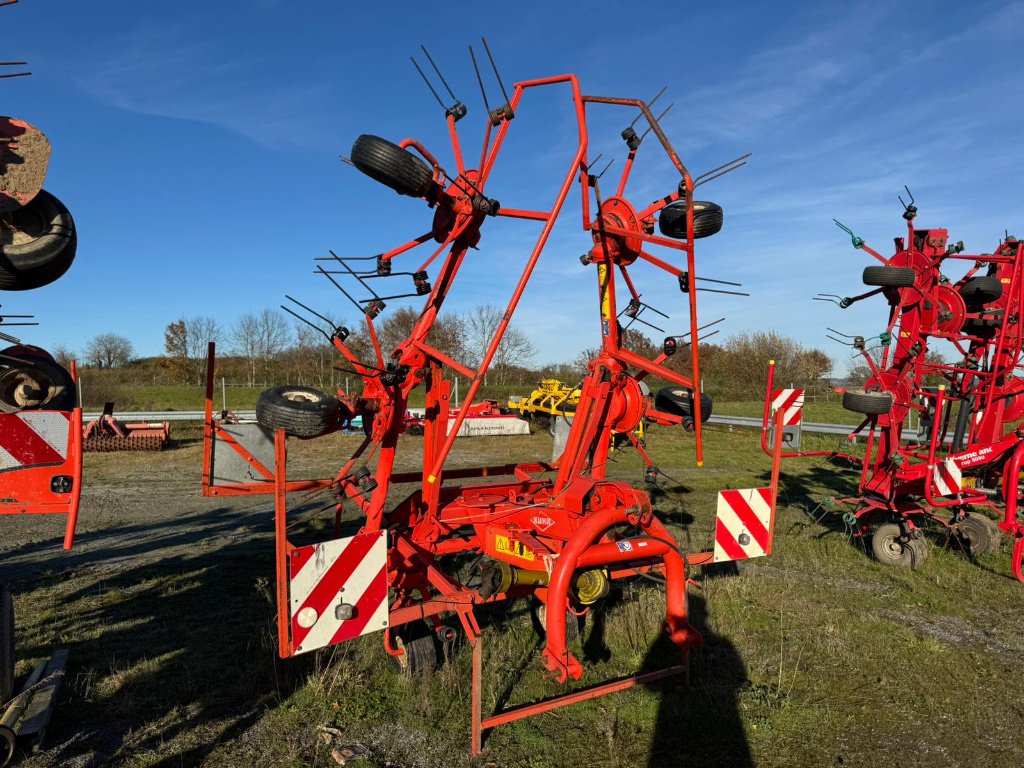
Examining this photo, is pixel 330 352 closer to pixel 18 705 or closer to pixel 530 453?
pixel 530 453

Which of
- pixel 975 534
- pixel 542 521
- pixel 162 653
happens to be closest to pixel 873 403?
pixel 975 534

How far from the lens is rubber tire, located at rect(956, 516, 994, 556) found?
7.86 metres

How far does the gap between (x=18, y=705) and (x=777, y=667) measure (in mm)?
5022

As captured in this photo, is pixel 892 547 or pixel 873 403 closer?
pixel 873 403

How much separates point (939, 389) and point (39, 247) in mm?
9095

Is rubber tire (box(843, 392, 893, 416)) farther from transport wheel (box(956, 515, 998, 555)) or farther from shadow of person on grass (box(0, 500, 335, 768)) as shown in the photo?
shadow of person on grass (box(0, 500, 335, 768))

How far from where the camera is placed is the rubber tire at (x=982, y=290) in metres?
8.08

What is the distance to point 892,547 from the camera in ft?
25.1

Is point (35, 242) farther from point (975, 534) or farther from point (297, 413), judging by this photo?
point (975, 534)

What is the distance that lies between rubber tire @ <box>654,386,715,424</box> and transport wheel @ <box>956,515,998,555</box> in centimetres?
452

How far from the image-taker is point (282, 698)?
4.32 m

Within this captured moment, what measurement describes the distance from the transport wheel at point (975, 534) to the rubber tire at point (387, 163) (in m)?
7.73

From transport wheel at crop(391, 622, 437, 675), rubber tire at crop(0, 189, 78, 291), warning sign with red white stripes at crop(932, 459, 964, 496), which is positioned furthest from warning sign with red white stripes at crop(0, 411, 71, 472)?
warning sign with red white stripes at crop(932, 459, 964, 496)

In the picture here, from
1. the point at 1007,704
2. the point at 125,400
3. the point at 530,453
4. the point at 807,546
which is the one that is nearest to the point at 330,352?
the point at 125,400
